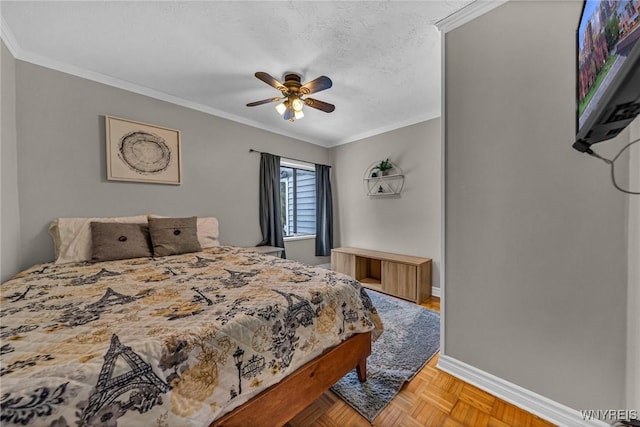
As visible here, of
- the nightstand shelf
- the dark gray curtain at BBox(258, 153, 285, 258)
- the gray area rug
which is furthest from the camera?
the dark gray curtain at BBox(258, 153, 285, 258)

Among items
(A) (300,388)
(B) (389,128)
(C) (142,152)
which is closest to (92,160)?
(C) (142,152)

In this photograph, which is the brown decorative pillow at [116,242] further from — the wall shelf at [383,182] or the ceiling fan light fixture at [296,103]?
the wall shelf at [383,182]

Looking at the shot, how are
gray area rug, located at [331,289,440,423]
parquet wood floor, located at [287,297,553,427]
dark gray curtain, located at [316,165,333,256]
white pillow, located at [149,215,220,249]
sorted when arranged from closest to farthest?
parquet wood floor, located at [287,297,553,427] → gray area rug, located at [331,289,440,423] → white pillow, located at [149,215,220,249] → dark gray curtain, located at [316,165,333,256]

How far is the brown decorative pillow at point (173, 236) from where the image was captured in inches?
86.2

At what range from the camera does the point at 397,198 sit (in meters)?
3.52

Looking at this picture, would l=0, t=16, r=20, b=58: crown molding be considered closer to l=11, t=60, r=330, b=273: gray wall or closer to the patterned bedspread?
l=11, t=60, r=330, b=273: gray wall

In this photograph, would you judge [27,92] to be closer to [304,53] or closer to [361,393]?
[304,53]

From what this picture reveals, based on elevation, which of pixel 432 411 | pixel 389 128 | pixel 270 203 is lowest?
pixel 432 411

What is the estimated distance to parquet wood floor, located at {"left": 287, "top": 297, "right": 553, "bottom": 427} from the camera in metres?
1.25

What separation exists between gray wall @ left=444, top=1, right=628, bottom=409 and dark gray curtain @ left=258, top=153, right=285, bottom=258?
2488 mm

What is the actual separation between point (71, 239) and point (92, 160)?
0.78 metres

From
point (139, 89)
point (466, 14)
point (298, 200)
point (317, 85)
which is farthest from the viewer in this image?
point (298, 200)

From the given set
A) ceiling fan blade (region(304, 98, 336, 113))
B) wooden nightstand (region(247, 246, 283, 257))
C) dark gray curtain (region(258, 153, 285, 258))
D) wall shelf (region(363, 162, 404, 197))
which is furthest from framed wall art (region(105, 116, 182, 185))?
wall shelf (region(363, 162, 404, 197))

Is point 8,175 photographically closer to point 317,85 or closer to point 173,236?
point 173,236
